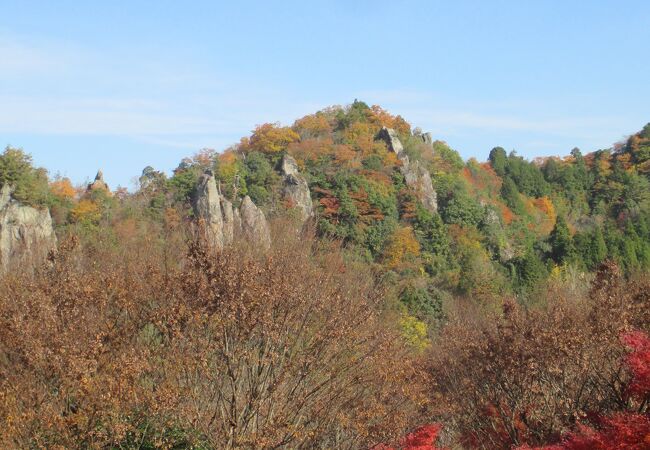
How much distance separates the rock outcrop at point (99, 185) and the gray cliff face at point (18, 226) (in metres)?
7.90

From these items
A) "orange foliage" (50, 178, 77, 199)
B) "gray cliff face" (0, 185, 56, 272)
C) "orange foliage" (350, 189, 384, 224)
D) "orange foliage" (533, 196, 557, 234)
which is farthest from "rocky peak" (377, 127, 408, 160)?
"gray cliff face" (0, 185, 56, 272)

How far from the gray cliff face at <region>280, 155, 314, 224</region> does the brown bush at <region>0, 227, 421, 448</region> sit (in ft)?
93.1

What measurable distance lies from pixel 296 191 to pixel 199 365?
34.6m

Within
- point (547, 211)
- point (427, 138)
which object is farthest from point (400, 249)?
point (547, 211)

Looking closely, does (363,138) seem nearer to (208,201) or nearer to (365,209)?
(365,209)

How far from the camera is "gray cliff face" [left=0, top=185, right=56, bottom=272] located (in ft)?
103

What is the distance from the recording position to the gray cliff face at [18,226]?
31.3m

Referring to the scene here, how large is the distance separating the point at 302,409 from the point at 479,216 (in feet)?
123

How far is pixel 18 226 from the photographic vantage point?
3419 cm

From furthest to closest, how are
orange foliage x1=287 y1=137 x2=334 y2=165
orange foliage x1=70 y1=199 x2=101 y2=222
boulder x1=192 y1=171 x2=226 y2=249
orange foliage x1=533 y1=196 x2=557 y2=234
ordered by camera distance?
orange foliage x1=533 y1=196 x2=557 y2=234 < orange foliage x1=287 y1=137 x2=334 y2=165 < orange foliage x1=70 y1=199 x2=101 y2=222 < boulder x1=192 y1=171 x2=226 y2=249

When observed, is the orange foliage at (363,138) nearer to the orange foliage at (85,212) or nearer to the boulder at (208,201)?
the boulder at (208,201)

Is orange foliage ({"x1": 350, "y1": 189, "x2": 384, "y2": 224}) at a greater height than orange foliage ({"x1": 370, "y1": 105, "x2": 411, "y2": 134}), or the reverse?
orange foliage ({"x1": 370, "y1": 105, "x2": 411, "y2": 134})

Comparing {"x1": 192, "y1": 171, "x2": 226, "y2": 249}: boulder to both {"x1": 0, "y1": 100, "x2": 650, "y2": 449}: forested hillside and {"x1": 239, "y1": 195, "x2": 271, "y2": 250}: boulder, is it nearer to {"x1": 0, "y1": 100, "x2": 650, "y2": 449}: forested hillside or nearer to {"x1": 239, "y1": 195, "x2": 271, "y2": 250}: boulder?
{"x1": 239, "y1": 195, "x2": 271, "y2": 250}: boulder

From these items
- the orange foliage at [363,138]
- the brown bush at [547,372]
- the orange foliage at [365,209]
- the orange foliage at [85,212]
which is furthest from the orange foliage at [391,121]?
the brown bush at [547,372]
